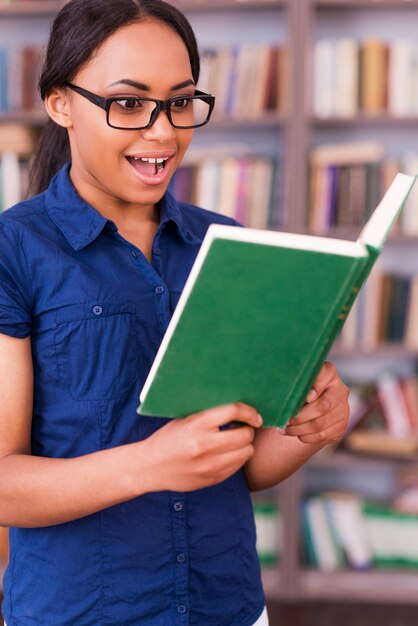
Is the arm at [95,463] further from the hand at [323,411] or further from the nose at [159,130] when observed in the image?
the nose at [159,130]

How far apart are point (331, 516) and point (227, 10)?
188 centimetres

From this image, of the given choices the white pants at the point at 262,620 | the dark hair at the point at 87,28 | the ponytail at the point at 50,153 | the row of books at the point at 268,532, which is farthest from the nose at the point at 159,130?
the row of books at the point at 268,532

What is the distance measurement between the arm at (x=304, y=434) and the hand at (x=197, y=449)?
161mm

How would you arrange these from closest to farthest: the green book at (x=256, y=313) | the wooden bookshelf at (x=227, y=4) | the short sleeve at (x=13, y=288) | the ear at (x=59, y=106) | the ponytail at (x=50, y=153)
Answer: the green book at (x=256, y=313) → the short sleeve at (x=13, y=288) → the ear at (x=59, y=106) → the ponytail at (x=50, y=153) → the wooden bookshelf at (x=227, y=4)

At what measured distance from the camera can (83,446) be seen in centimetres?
101

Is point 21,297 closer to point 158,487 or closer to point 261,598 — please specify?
point 158,487

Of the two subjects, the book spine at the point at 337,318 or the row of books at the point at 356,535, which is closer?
the book spine at the point at 337,318

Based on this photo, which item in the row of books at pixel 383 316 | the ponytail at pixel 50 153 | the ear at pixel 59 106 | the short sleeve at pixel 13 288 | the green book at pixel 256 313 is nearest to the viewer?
the green book at pixel 256 313

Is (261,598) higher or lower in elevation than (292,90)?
lower

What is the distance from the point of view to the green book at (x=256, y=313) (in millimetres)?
758

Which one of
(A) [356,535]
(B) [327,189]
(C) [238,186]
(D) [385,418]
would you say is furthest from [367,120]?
(A) [356,535]

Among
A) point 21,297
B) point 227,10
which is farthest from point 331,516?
point 21,297

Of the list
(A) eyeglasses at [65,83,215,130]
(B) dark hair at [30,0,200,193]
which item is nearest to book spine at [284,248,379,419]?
(A) eyeglasses at [65,83,215,130]

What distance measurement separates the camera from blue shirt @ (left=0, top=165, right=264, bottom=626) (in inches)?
39.8
